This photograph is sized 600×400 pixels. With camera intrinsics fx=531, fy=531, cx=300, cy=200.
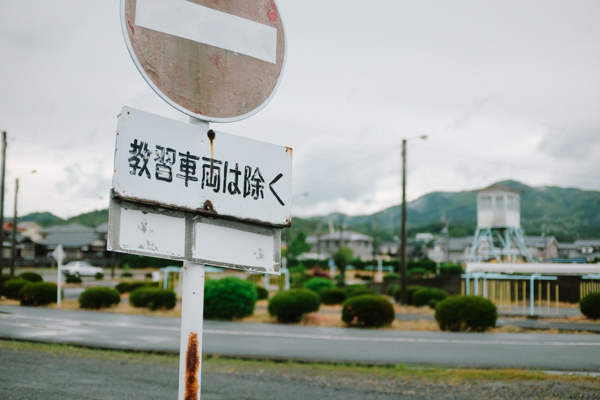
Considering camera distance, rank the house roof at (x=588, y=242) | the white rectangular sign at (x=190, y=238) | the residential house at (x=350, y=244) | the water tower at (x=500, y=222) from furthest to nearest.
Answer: the residential house at (x=350, y=244), the water tower at (x=500, y=222), the house roof at (x=588, y=242), the white rectangular sign at (x=190, y=238)

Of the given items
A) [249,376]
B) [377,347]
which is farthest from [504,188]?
[249,376]

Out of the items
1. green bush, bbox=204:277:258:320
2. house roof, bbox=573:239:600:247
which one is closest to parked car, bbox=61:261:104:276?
green bush, bbox=204:277:258:320

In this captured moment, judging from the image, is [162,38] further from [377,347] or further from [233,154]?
[377,347]

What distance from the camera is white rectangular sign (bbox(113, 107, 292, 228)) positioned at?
1862 millimetres

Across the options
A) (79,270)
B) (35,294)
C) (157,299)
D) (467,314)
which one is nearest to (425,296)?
(467,314)

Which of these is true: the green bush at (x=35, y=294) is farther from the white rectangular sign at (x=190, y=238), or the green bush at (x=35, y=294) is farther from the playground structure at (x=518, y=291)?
the white rectangular sign at (x=190, y=238)

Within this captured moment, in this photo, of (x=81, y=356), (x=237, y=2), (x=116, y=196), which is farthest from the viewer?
(x=81, y=356)

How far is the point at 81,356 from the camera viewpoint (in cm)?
973


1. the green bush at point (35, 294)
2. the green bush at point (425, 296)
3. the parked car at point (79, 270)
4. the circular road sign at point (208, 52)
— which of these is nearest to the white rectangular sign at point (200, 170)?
the circular road sign at point (208, 52)

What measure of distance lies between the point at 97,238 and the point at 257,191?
68475 mm

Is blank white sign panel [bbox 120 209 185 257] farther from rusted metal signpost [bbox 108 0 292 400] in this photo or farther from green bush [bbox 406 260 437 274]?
green bush [bbox 406 260 437 274]

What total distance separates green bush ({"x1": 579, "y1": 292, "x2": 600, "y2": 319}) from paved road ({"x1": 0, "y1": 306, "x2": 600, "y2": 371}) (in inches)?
19.9

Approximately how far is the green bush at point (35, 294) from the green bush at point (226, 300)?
22.7 ft

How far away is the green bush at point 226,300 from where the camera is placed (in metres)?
19.6
